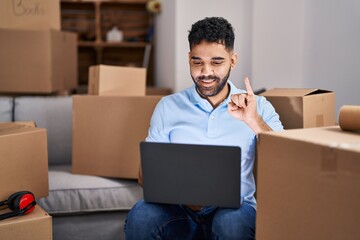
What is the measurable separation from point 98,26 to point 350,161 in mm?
3488

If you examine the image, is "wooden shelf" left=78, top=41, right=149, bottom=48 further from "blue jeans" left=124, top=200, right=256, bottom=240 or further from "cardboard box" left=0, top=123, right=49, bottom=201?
"blue jeans" left=124, top=200, right=256, bottom=240

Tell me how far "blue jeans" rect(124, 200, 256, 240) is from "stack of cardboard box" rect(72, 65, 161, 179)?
23.5 inches

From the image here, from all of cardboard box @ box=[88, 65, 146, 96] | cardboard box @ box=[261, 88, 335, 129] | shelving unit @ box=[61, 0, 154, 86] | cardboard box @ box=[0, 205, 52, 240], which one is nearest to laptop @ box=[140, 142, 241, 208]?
cardboard box @ box=[0, 205, 52, 240]

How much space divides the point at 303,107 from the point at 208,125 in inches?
13.0

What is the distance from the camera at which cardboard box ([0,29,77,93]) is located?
2160 millimetres

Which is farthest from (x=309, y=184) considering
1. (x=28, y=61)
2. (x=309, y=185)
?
(x=28, y=61)

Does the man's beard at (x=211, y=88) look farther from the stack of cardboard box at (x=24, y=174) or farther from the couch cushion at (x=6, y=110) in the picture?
the couch cushion at (x=6, y=110)

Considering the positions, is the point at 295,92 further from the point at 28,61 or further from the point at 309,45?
the point at 28,61

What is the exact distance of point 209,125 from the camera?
4.65ft

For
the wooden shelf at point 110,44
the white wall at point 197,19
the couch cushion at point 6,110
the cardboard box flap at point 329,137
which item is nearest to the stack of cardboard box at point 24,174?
the couch cushion at point 6,110

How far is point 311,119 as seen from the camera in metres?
1.49

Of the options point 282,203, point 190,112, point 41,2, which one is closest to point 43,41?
point 41,2

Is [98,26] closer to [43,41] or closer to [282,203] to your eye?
[43,41]

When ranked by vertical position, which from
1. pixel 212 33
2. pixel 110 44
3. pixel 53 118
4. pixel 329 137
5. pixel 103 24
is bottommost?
pixel 53 118
